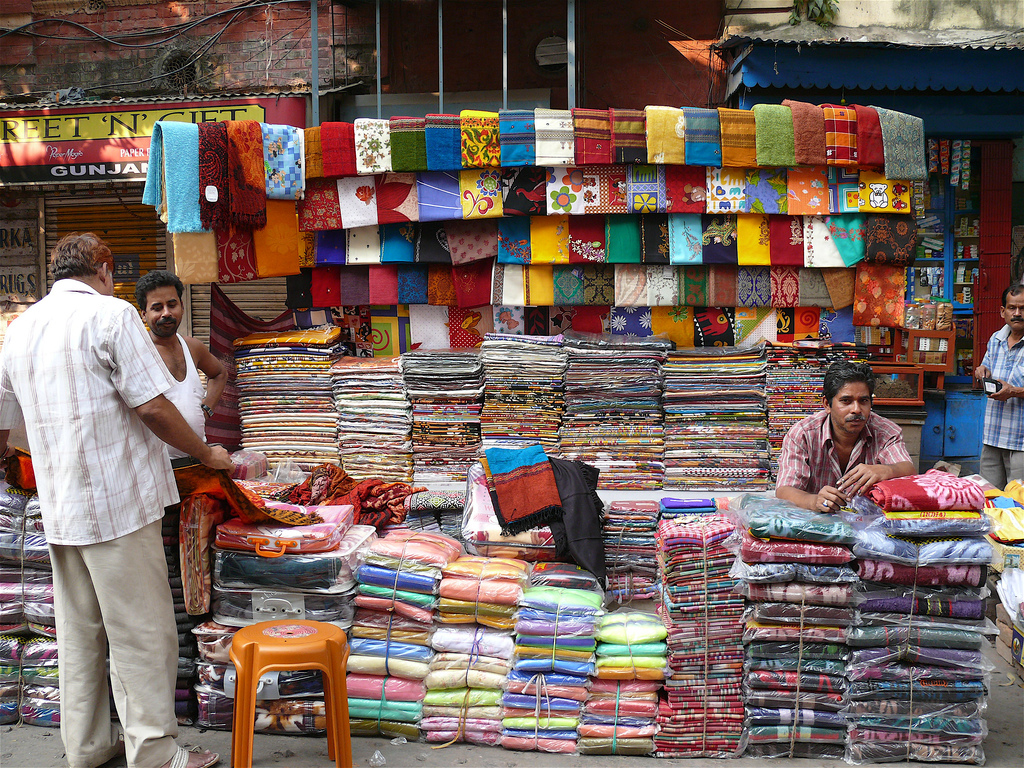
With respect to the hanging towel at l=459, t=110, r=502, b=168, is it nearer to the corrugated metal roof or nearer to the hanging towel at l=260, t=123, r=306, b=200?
the hanging towel at l=260, t=123, r=306, b=200

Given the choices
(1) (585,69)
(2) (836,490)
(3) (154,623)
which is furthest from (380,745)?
(1) (585,69)

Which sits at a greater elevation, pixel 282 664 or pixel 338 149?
pixel 338 149

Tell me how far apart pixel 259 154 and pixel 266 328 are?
49.0 inches

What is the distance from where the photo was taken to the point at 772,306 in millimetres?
5211

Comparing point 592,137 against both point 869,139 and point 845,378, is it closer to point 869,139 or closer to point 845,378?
point 869,139

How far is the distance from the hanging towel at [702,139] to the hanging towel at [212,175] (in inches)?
111

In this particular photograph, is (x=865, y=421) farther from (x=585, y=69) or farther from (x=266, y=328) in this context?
(x=585, y=69)

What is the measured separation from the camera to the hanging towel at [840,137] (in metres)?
4.93

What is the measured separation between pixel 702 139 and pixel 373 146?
2037mm

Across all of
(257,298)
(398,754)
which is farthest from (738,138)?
(257,298)

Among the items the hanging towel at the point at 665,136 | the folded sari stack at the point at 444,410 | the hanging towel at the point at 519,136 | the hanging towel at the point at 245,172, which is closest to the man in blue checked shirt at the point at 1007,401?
the hanging towel at the point at 665,136

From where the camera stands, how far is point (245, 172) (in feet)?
16.3

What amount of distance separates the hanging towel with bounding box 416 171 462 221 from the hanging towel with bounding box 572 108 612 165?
78cm

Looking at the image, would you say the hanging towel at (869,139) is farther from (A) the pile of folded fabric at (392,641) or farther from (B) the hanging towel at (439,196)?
(A) the pile of folded fabric at (392,641)
